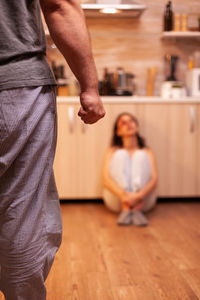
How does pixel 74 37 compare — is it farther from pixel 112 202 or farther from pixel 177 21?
pixel 177 21

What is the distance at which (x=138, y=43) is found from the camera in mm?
3912

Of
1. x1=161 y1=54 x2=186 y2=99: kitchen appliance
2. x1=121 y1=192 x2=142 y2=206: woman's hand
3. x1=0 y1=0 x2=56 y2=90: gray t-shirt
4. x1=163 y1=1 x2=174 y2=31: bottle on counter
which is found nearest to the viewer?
x1=0 y1=0 x2=56 y2=90: gray t-shirt

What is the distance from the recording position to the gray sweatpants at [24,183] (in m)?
0.95

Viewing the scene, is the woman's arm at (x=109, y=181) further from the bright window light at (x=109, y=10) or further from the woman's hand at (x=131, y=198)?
the bright window light at (x=109, y=10)

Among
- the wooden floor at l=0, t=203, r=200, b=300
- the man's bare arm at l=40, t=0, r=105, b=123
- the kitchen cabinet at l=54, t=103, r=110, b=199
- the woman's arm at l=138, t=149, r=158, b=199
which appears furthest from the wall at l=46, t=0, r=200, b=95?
the man's bare arm at l=40, t=0, r=105, b=123

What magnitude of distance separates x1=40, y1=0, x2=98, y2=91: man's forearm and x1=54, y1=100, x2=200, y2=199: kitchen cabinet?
238cm

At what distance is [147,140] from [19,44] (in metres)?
2.60

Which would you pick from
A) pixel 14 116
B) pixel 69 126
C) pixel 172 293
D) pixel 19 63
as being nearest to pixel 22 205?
pixel 14 116

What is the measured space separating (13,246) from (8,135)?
251mm

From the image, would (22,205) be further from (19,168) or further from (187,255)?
(187,255)

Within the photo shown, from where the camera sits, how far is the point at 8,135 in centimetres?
95

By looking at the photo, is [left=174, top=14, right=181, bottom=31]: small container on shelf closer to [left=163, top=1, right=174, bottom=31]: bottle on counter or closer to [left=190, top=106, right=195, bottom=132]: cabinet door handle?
[left=163, top=1, right=174, bottom=31]: bottle on counter

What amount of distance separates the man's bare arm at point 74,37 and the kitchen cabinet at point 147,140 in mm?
2360

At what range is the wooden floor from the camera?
5.91 ft
